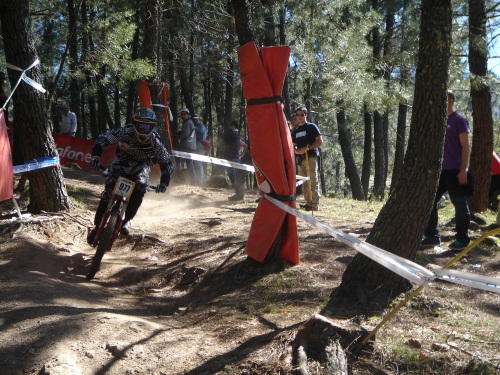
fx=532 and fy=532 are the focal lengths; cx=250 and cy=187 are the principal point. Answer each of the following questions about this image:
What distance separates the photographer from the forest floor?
11.2 feet

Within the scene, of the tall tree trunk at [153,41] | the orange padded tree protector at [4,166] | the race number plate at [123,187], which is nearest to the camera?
the race number plate at [123,187]

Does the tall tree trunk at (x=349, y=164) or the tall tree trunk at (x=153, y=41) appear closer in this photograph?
the tall tree trunk at (x=153, y=41)

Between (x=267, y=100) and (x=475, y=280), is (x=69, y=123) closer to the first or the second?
(x=267, y=100)

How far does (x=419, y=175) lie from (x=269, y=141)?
5.33 ft

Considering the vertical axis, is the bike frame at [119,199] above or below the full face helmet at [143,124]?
below

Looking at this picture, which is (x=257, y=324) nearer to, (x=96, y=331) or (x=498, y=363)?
(x=96, y=331)

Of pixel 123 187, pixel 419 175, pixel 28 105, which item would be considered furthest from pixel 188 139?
pixel 419 175

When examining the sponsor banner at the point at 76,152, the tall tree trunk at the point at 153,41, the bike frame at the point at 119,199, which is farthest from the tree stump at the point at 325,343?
the sponsor banner at the point at 76,152

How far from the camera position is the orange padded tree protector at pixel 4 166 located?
21.8 feet

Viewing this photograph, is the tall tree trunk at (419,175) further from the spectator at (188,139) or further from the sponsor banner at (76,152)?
the sponsor banner at (76,152)

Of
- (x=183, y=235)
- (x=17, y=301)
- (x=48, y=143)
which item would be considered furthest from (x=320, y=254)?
(x=48, y=143)

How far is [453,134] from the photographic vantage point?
6.60m

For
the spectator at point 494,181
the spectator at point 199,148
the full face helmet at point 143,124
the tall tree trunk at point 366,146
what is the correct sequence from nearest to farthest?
the full face helmet at point 143,124
the spectator at point 494,181
the spectator at point 199,148
the tall tree trunk at point 366,146

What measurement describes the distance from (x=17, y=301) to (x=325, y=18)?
1497cm
